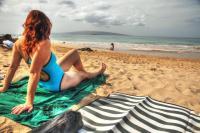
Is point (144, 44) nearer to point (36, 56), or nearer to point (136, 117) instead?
point (136, 117)

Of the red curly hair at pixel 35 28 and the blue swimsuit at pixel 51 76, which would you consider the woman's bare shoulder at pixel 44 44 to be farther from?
the blue swimsuit at pixel 51 76

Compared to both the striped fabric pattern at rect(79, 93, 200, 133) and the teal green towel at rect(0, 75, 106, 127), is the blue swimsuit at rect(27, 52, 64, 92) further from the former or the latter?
the striped fabric pattern at rect(79, 93, 200, 133)

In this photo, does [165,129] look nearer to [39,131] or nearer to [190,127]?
[190,127]

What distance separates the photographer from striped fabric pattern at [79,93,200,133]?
302 cm

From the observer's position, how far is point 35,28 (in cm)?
338

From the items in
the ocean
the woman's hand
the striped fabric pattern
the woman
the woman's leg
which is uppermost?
the woman

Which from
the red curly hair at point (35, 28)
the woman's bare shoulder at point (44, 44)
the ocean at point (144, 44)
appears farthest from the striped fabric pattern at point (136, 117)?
the ocean at point (144, 44)

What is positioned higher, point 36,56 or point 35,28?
point 35,28

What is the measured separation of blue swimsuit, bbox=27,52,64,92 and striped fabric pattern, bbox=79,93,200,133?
0.77 meters

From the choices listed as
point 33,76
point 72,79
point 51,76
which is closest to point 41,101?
point 51,76

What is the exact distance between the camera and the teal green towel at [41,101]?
3.31 metres

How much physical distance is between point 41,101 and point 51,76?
0.43 meters

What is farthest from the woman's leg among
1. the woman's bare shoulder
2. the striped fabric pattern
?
the woman's bare shoulder

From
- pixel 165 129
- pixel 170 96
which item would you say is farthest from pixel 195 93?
pixel 165 129
